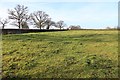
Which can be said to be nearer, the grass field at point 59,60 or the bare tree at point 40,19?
the grass field at point 59,60

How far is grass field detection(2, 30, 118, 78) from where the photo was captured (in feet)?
25.8

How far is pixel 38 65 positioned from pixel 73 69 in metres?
1.31

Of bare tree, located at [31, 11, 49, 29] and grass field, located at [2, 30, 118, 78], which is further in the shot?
bare tree, located at [31, 11, 49, 29]

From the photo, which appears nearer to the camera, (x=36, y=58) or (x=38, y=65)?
(x=38, y=65)

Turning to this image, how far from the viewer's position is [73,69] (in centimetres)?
814

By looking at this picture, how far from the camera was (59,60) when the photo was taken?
898 centimetres

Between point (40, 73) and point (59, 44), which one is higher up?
point (59, 44)

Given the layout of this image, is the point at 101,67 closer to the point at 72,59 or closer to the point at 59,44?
the point at 72,59

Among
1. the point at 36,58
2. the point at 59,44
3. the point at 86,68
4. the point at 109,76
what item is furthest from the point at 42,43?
the point at 109,76

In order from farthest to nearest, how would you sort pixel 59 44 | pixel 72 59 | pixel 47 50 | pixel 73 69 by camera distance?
pixel 59 44
pixel 47 50
pixel 72 59
pixel 73 69

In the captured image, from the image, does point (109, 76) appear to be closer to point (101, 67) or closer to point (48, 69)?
point (101, 67)

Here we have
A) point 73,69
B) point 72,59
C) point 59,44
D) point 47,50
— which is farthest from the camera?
point 59,44

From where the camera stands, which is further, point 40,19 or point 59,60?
point 40,19

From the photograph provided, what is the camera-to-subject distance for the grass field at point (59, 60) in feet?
25.8
